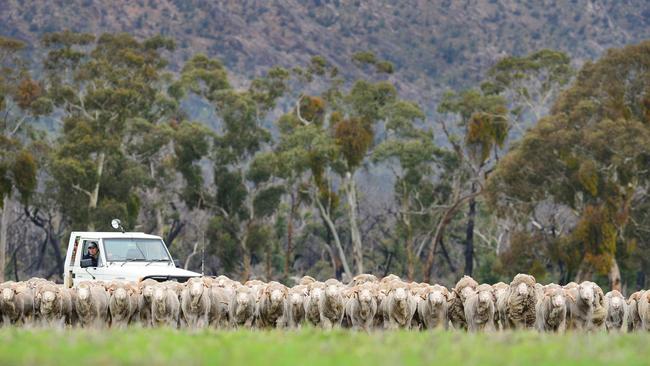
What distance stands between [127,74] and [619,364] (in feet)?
145

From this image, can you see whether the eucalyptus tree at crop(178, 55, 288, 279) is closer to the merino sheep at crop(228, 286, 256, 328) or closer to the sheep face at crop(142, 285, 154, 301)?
the merino sheep at crop(228, 286, 256, 328)

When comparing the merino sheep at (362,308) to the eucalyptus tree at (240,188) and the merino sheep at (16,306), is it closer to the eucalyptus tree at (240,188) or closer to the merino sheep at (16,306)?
the merino sheep at (16,306)

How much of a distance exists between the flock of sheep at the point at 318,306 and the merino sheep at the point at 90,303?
2 centimetres

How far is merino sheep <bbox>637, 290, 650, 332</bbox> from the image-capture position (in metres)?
20.5

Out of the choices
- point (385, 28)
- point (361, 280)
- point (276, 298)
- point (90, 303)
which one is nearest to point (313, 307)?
point (276, 298)

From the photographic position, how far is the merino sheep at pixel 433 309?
20672 millimetres

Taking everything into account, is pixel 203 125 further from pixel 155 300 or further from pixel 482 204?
pixel 155 300

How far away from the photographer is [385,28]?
93.2m

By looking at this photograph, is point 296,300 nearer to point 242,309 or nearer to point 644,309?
point 242,309

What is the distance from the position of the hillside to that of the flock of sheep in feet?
210

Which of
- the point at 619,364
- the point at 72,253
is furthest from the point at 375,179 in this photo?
the point at 619,364

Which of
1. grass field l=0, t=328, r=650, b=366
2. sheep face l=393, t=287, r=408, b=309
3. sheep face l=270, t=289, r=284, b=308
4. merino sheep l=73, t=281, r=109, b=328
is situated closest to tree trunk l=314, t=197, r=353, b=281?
sheep face l=270, t=289, r=284, b=308

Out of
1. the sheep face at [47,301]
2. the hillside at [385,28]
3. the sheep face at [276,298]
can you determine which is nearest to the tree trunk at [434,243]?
the sheep face at [276,298]

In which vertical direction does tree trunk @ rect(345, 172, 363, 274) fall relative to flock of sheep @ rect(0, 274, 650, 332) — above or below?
above
